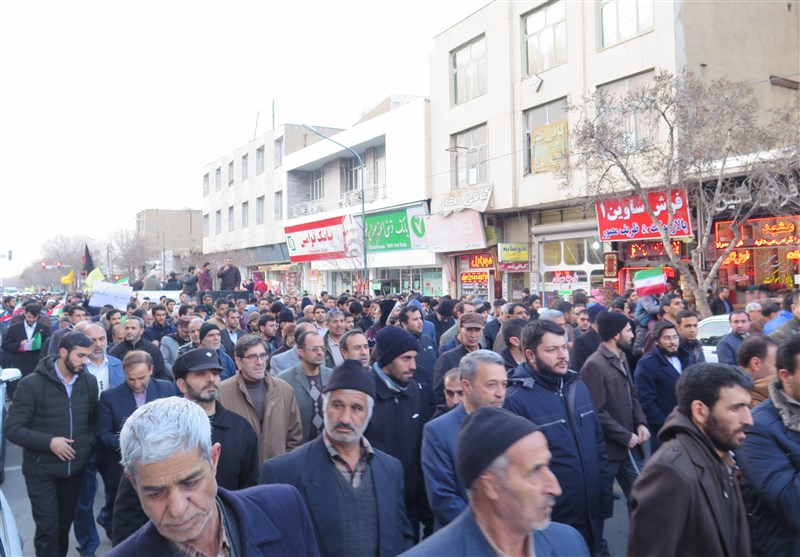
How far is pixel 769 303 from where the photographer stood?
8570 millimetres

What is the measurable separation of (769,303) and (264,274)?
4484 centimetres

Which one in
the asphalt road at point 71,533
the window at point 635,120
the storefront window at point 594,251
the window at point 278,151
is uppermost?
the window at point 278,151

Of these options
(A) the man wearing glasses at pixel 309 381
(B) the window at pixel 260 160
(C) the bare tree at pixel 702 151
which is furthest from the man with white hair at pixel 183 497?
(B) the window at pixel 260 160

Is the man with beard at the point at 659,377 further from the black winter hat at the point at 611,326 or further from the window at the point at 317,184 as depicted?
the window at the point at 317,184

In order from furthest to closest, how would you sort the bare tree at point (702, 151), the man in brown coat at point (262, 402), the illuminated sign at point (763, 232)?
the illuminated sign at point (763, 232) → the bare tree at point (702, 151) → the man in brown coat at point (262, 402)

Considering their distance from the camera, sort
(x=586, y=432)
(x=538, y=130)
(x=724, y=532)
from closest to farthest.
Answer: (x=724, y=532) → (x=586, y=432) → (x=538, y=130)

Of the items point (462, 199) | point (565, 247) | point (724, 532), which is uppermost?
point (462, 199)

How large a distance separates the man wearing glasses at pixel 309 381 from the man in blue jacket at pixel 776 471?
3.29 m

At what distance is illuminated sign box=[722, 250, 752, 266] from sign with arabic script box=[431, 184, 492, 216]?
935 centimetres

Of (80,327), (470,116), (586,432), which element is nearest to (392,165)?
(470,116)

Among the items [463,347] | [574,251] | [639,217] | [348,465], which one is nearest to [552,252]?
[574,251]

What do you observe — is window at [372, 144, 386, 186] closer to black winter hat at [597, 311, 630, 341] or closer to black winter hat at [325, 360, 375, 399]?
black winter hat at [597, 311, 630, 341]

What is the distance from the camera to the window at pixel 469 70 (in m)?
25.6

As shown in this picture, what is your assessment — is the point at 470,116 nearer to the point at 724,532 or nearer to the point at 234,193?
the point at 724,532
